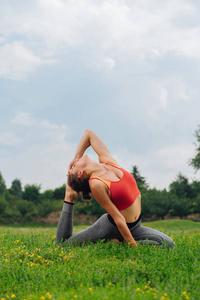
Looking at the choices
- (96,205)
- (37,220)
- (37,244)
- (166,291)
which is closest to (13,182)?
(37,220)

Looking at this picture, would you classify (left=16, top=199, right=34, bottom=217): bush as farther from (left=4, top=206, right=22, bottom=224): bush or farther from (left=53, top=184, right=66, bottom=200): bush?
(left=53, top=184, right=66, bottom=200): bush

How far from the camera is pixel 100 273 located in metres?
4.25

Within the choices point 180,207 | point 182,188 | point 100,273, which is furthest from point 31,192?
point 100,273

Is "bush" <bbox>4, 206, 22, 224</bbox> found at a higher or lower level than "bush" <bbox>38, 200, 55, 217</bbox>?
lower

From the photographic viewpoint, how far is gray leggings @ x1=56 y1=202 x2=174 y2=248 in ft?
18.7

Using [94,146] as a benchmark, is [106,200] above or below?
below

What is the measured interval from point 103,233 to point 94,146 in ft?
5.68

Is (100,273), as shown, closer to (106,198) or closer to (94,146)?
(106,198)

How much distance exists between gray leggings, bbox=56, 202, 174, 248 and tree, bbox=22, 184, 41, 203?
26684 millimetres

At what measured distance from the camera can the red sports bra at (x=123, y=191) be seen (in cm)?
518

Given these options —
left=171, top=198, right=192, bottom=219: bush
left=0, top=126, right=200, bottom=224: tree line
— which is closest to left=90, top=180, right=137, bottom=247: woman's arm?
left=0, top=126, right=200, bottom=224: tree line

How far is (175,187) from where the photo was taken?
115 feet

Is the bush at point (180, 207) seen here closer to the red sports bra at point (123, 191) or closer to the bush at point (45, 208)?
the bush at point (45, 208)

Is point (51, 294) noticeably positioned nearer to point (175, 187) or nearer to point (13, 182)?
point (175, 187)
